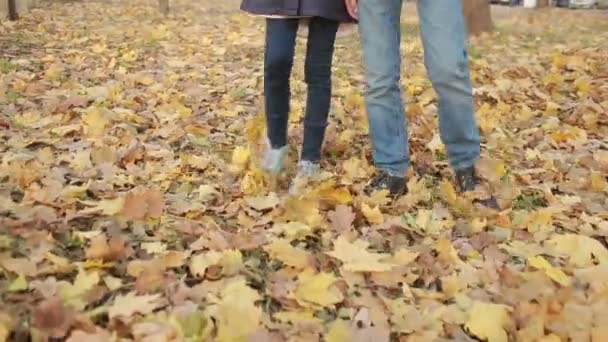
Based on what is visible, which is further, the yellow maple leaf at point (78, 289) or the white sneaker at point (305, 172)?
the white sneaker at point (305, 172)

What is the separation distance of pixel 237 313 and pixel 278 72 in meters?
1.45

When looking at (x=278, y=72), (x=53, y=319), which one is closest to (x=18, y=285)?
(x=53, y=319)

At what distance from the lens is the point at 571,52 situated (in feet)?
26.1

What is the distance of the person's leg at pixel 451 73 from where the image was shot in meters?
2.92

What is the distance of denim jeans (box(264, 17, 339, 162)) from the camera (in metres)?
3.14

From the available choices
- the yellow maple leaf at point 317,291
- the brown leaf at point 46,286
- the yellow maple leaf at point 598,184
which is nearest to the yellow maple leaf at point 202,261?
the yellow maple leaf at point 317,291

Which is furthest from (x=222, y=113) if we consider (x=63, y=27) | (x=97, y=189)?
(x=63, y=27)

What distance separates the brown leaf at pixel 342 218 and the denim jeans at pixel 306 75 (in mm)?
564

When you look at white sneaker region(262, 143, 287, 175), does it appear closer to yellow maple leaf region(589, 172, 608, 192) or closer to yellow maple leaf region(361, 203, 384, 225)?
yellow maple leaf region(361, 203, 384, 225)

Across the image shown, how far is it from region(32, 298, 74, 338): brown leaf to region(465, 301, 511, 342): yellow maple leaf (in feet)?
3.19

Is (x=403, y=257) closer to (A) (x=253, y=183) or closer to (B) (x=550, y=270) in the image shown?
(B) (x=550, y=270)

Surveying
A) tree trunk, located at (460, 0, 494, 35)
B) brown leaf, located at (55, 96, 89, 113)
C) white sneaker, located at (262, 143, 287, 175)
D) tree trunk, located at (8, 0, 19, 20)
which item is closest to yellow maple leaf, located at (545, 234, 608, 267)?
white sneaker, located at (262, 143, 287, 175)

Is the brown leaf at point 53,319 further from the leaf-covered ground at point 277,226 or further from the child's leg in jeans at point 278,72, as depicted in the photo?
the child's leg in jeans at point 278,72

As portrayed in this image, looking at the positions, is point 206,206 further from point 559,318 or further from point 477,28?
point 477,28
